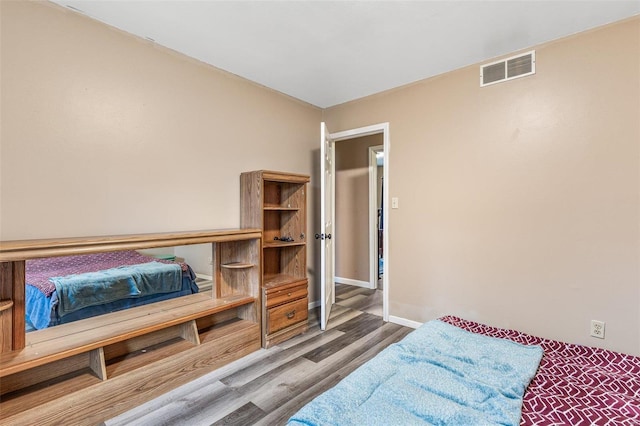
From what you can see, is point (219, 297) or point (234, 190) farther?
point (234, 190)

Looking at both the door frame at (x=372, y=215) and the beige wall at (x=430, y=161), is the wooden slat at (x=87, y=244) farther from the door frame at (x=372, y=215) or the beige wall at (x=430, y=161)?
the door frame at (x=372, y=215)

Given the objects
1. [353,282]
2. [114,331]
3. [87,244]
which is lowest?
[353,282]

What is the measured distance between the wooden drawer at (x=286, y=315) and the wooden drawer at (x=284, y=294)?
0.04 meters

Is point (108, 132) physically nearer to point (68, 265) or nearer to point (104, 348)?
point (68, 265)

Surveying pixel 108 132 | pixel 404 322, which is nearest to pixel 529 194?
pixel 404 322

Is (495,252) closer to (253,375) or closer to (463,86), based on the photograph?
(463,86)

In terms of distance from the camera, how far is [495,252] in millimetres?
2609

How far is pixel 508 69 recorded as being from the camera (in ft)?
8.27

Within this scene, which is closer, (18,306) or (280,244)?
(18,306)

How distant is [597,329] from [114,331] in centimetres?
325

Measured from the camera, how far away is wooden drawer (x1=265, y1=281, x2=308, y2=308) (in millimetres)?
2701

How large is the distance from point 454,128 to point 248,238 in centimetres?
215

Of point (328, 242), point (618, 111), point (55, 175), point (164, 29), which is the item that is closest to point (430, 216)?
point (328, 242)

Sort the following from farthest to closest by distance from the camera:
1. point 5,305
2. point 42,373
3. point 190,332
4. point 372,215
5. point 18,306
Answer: point 372,215 < point 190,332 < point 42,373 < point 18,306 < point 5,305
